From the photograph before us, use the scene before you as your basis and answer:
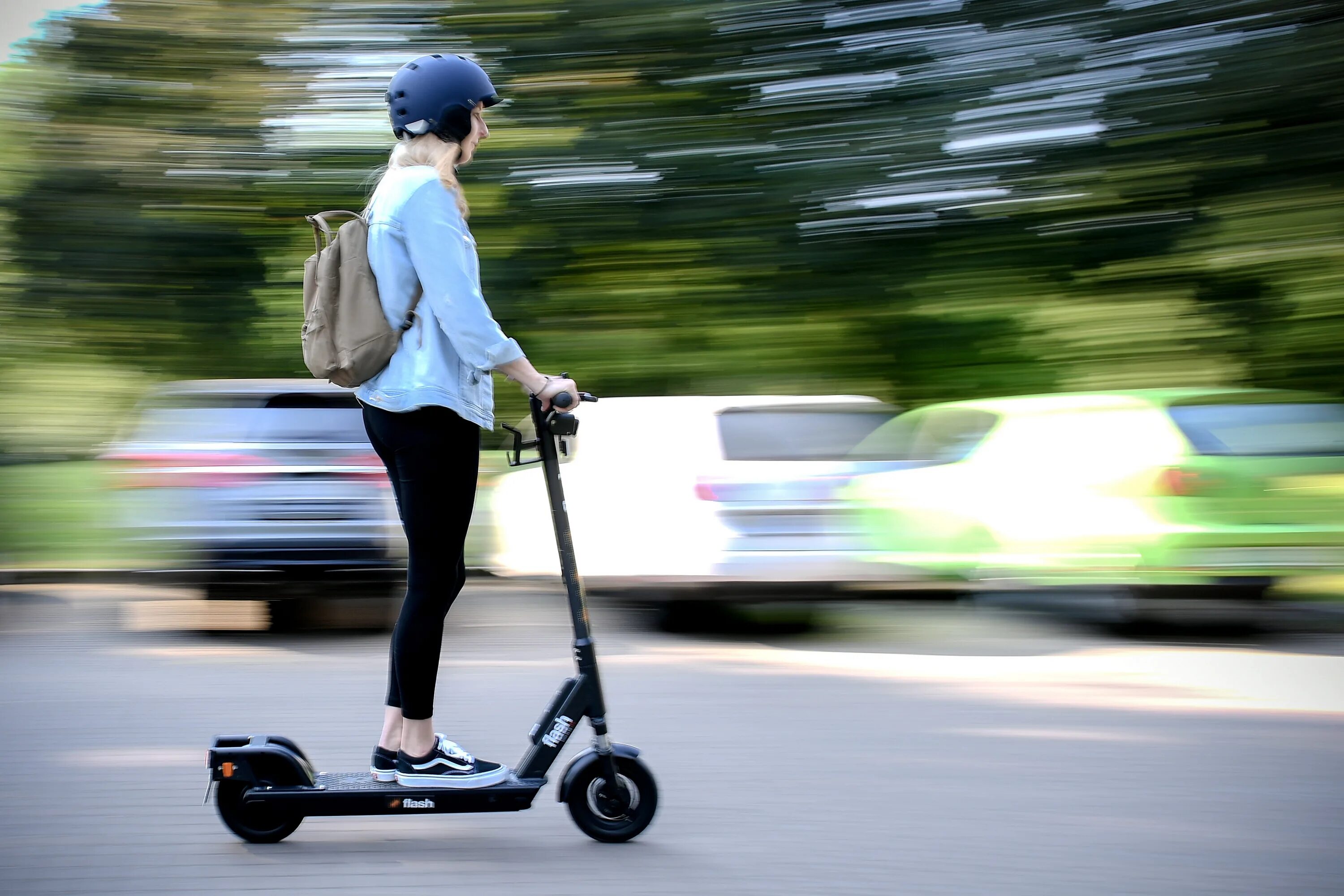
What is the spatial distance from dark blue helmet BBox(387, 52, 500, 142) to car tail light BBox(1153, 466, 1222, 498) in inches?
196

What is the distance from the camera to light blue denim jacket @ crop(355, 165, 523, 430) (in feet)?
11.3

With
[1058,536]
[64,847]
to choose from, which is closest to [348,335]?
[64,847]

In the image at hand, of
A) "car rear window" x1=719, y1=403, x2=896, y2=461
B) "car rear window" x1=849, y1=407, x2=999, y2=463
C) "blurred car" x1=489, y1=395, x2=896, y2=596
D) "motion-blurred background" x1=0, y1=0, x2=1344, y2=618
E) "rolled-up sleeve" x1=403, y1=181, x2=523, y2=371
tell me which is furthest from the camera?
"motion-blurred background" x1=0, y1=0, x2=1344, y2=618

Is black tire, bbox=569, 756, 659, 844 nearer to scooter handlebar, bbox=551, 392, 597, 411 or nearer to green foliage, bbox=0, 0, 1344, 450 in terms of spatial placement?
scooter handlebar, bbox=551, 392, 597, 411

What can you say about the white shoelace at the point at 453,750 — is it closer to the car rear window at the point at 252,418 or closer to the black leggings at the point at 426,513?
the black leggings at the point at 426,513

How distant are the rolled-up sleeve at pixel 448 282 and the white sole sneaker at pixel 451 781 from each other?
3.42 ft

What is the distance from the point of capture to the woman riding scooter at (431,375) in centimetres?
344

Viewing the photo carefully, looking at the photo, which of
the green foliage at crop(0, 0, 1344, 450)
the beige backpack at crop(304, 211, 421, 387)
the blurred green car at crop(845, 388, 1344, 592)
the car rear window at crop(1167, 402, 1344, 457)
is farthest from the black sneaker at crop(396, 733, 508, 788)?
the green foliage at crop(0, 0, 1344, 450)

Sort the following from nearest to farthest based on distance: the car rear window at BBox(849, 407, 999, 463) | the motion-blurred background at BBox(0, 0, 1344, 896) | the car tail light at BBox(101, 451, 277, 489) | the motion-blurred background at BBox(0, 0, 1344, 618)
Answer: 1. the motion-blurred background at BBox(0, 0, 1344, 896)
2. the car tail light at BBox(101, 451, 277, 489)
3. the car rear window at BBox(849, 407, 999, 463)
4. the motion-blurred background at BBox(0, 0, 1344, 618)

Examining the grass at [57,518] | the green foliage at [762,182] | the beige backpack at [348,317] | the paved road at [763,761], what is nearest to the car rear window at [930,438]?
the paved road at [763,761]

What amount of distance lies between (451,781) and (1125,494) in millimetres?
4935

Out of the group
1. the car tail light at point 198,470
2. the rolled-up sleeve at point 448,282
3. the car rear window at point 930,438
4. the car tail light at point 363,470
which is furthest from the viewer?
the car rear window at point 930,438

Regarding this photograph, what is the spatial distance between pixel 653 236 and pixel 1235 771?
34.8ft

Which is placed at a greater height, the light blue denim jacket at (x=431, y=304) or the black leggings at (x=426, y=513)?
the light blue denim jacket at (x=431, y=304)
